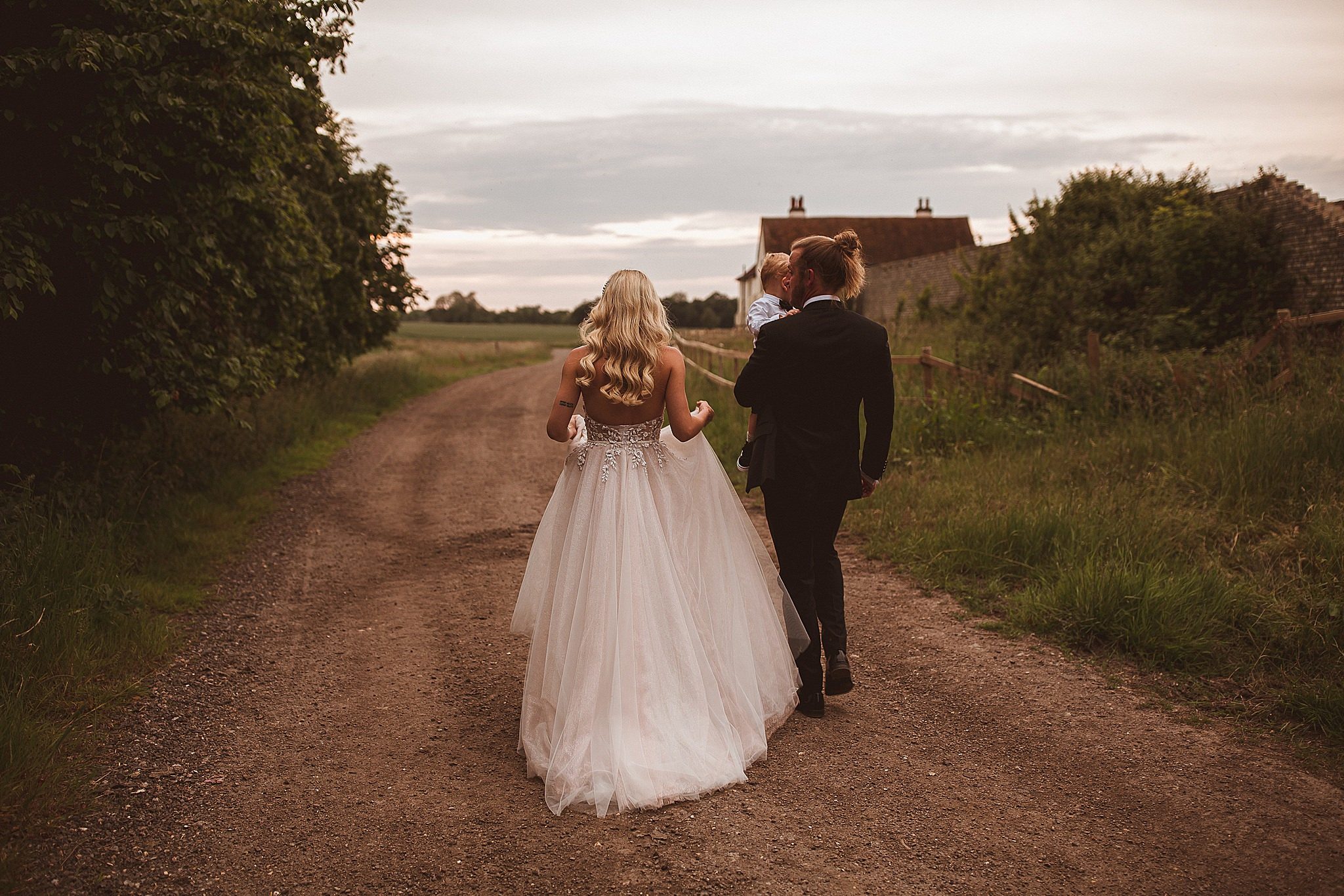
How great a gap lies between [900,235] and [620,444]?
50561 mm

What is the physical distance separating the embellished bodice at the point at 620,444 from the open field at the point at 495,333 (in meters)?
56.9

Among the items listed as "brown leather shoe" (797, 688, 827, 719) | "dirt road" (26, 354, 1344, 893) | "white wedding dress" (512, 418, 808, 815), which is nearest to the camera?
"dirt road" (26, 354, 1344, 893)

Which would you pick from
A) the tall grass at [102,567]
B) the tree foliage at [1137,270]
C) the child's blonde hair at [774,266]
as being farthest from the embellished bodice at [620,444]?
Answer: the tree foliage at [1137,270]

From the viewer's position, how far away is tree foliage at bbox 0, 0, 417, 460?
19.1 ft

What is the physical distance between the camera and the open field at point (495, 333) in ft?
222

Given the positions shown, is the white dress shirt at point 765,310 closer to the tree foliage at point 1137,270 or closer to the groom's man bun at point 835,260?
the groom's man bun at point 835,260

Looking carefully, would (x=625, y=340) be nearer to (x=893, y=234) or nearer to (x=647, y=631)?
(x=647, y=631)

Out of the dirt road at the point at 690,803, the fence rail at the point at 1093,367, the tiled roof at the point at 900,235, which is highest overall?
the tiled roof at the point at 900,235

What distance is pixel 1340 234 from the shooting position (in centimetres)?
1248

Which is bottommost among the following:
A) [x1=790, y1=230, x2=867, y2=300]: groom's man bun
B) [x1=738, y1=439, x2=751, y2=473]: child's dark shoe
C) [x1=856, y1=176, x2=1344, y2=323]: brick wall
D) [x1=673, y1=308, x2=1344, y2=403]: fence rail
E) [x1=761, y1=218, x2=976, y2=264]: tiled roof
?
[x1=738, y1=439, x2=751, y2=473]: child's dark shoe

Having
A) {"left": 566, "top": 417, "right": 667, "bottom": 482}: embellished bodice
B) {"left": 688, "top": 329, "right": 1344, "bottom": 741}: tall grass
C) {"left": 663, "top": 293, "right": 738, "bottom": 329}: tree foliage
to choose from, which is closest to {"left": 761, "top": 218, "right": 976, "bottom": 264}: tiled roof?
{"left": 663, "top": 293, "right": 738, "bottom": 329}: tree foliage

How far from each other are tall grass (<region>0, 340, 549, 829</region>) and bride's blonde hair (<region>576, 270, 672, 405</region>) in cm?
276

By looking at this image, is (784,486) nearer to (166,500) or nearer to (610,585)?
(610,585)

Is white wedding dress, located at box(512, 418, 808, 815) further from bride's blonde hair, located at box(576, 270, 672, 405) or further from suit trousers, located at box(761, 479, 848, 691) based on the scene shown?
bride's blonde hair, located at box(576, 270, 672, 405)
